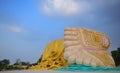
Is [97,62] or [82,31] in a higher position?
[82,31]

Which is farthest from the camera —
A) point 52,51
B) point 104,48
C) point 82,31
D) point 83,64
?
point 52,51

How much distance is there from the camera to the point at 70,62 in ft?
28.5

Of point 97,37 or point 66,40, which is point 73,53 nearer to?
point 66,40

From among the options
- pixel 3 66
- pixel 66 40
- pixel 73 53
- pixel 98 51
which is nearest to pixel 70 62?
pixel 73 53

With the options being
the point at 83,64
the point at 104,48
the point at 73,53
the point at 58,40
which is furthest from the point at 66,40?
the point at 58,40

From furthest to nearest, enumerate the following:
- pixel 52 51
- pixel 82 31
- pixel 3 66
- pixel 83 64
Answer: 1. pixel 3 66
2. pixel 52 51
3. pixel 82 31
4. pixel 83 64

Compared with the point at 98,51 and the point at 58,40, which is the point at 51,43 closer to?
the point at 58,40

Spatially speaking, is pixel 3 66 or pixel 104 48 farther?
pixel 3 66

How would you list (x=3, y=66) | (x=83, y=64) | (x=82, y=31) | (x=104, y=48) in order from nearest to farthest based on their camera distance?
(x=83, y=64) → (x=82, y=31) → (x=104, y=48) → (x=3, y=66)

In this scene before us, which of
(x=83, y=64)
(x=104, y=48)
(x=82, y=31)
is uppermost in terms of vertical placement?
(x=82, y=31)

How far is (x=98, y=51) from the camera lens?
372 inches

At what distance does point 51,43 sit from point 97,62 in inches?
164

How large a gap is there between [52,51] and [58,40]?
0.75 meters

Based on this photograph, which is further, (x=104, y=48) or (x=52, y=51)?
(x=52, y=51)
